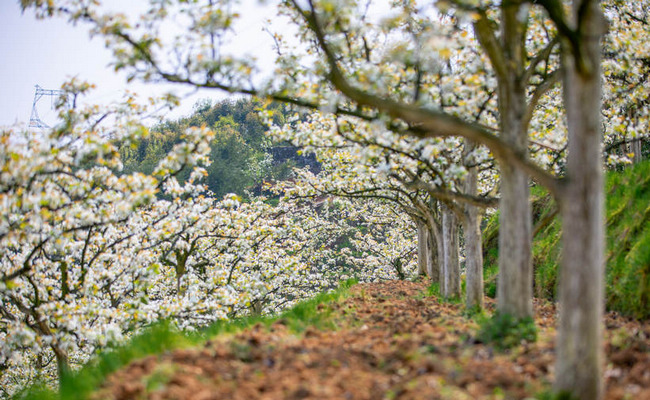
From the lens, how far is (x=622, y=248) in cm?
930

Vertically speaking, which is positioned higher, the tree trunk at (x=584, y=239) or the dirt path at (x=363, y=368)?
the tree trunk at (x=584, y=239)

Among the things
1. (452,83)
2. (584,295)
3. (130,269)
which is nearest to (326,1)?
(452,83)

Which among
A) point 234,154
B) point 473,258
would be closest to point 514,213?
point 473,258

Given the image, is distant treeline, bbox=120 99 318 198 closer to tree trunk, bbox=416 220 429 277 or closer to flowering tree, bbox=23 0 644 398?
tree trunk, bbox=416 220 429 277

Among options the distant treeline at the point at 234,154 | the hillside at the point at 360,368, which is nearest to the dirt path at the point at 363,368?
the hillside at the point at 360,368

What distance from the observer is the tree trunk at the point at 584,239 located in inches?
149

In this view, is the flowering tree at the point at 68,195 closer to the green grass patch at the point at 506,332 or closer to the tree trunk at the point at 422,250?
the green grass patch at the point at 506,332

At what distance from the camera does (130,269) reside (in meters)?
10.6

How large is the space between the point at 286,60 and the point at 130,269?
623 centimetres

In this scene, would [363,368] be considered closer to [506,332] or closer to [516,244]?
[506,332]

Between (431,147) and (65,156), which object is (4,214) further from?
(431,147)

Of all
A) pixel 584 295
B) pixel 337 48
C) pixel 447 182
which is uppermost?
pixel 337 48

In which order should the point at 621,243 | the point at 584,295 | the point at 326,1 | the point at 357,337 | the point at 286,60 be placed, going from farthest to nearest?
the point at 621,243
the point at 286,60
the point at 357,337
the point at 326,1
the point at 584,295

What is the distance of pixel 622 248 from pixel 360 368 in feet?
23.4
